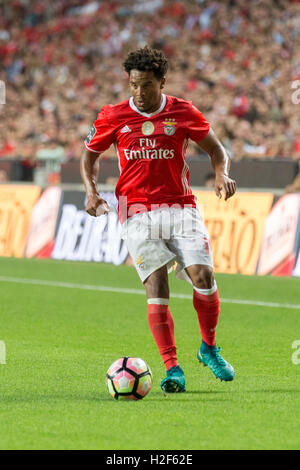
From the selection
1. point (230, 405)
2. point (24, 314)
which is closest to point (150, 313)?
point (230, 405)

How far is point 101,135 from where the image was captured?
6.69 metres

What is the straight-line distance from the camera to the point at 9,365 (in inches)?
290

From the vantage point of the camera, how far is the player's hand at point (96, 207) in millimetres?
6418

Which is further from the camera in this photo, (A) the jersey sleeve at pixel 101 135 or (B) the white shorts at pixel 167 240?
(A) the jersey sleeve at pixel 101 135

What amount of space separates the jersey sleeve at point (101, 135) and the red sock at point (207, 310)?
1.27m

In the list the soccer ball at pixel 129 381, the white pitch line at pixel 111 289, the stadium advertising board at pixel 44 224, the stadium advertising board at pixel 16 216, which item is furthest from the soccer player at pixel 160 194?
the stadium advertising board at pixel 16 216

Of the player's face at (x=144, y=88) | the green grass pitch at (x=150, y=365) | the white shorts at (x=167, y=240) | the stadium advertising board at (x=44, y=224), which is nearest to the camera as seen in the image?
the green grass pitch at (x=150, y=365)

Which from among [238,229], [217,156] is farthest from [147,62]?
[238,229]

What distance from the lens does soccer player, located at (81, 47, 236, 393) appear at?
643 centimetres

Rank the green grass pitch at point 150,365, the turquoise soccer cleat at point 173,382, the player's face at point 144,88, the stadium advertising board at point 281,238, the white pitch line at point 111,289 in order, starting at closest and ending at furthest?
the green grass pitch at point 150,365, the turquoise soccer cleat at point 173,382, the player's face at point 144,88, the white pitch line at point 111,289, the stadium advertising board at point 281,238

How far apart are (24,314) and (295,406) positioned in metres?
5.41

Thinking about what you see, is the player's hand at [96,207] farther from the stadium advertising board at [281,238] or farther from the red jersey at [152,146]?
the stadium advertising board at [281,238]

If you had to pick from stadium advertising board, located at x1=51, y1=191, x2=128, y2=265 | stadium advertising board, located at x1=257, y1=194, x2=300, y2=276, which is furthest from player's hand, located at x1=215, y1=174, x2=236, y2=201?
stadium advertising board, located at x1=51, y1=191, x2=128, y2=265

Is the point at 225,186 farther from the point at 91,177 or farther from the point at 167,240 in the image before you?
the point at 91,177
